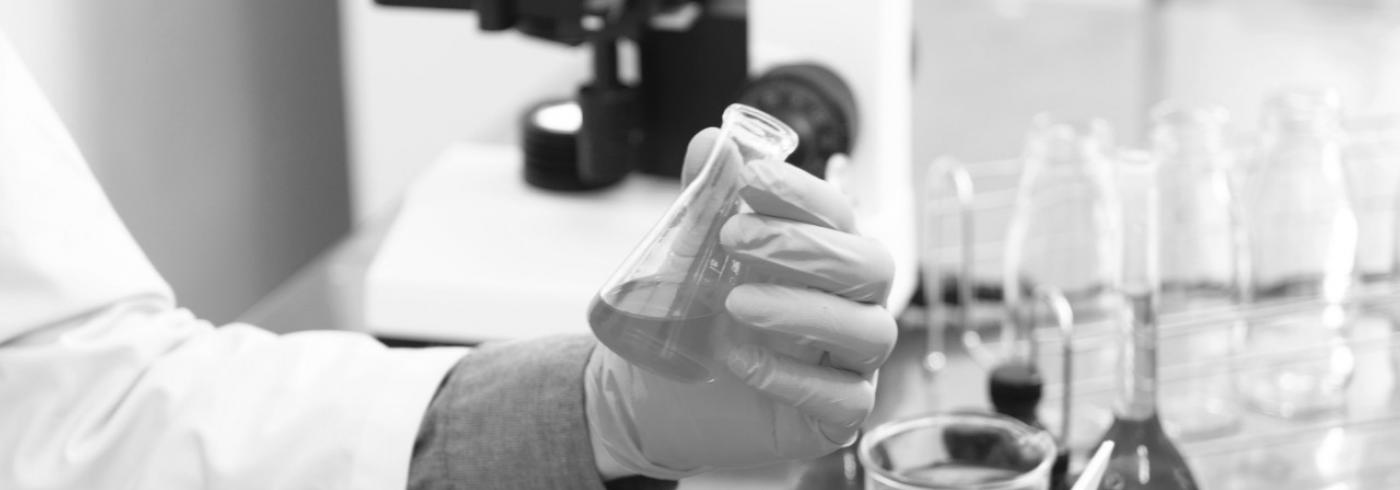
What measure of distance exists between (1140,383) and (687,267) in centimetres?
31

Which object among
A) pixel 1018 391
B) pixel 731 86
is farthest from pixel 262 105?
pixel 1018 391

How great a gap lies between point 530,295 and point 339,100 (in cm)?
118

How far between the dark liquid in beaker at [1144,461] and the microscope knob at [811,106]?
46cm

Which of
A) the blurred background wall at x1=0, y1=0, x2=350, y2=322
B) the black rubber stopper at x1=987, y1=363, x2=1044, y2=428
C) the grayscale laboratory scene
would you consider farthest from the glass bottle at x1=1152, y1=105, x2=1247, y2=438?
the blurred background wall at x1=0, y1=0, x2=350, y2=322

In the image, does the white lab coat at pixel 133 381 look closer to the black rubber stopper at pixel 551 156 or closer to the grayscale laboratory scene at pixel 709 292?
the grayscale laboratory scene at pixel 709 292

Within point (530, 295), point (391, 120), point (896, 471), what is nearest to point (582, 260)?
point (530, 295)

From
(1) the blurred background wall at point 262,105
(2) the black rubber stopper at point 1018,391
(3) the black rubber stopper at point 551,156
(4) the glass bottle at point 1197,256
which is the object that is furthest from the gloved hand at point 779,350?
(1) the blurred background wall at point 262,105

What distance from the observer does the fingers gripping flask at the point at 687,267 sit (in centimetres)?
83

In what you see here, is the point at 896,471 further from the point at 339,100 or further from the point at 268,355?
the point at 339,100

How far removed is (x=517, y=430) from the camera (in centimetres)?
103

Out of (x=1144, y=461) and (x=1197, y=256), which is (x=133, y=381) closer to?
(x=1144, y=461)

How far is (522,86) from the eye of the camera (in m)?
2.32

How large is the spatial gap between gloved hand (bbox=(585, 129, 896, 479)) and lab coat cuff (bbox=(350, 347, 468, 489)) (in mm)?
169

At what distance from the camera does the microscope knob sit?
137 cm
